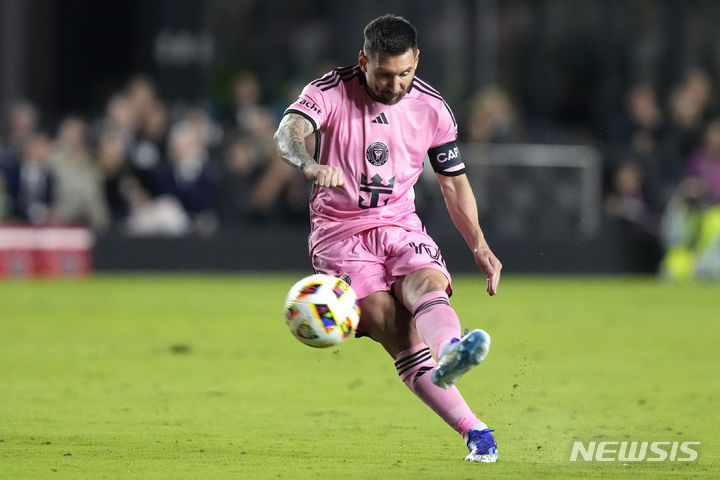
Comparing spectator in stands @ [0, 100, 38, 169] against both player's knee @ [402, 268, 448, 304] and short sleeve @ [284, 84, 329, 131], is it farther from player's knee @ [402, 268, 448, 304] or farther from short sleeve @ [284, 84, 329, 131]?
player's knee @ [402, 268, 448, 304]

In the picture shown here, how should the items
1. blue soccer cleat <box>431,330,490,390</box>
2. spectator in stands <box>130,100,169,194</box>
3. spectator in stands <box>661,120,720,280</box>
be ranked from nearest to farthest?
blue soccer cleat <box>431,330,490,390</box> < spectator in stands <box>130,100,169,194</box> < spectator in stands <box>661,120,720,280</box>

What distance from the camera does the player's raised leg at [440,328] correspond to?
244 inches

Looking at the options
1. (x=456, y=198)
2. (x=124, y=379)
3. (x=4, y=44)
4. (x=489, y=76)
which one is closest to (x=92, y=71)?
(x=4, y=44)

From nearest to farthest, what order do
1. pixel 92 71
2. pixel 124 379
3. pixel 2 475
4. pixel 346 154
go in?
pixel 2 475 → pixel 346 154 → pixel 124 379 → pixel 92 71

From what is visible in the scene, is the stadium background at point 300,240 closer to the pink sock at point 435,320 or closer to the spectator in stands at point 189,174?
the spectator in stands at point 189,174

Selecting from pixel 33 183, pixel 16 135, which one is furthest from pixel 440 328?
pixel 16 135

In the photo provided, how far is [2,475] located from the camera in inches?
252

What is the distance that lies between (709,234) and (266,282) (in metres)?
6.55

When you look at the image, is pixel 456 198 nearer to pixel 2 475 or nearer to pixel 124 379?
pixel 2 475

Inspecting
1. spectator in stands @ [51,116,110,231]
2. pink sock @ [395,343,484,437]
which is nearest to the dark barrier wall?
spectator in stands @ [51,116,110,231]

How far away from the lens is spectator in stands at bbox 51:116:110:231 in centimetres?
1903

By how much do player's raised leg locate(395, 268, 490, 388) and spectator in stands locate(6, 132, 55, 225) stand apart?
12826 mm

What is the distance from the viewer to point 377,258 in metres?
7.06

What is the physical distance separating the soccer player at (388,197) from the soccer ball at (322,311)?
0.20 metres
